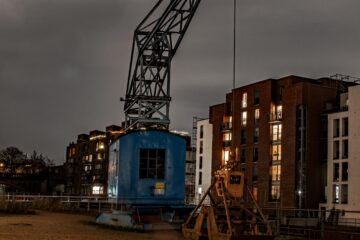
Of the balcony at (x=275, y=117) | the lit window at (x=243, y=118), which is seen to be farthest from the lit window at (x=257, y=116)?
the balcony at (x=275, y=117)

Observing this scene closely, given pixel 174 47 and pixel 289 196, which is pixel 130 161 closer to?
pixel 174 47

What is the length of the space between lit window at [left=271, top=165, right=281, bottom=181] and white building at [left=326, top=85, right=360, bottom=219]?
6.17 m

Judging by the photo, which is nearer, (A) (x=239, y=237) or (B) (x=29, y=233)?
(A) (x=239, y=237)

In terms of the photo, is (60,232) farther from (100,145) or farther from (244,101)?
Result: (100,145)

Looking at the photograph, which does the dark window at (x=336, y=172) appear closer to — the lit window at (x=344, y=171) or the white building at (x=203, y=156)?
the lit window at (x=344, y=171)

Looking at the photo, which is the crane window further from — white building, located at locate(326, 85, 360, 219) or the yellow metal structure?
white building, located at locate(326, 85, 360, 219)

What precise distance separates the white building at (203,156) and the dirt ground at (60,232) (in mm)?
60618

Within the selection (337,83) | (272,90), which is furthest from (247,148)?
(337,83)

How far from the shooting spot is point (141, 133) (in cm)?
3081

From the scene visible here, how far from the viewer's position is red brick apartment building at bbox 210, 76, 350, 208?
6581 cm

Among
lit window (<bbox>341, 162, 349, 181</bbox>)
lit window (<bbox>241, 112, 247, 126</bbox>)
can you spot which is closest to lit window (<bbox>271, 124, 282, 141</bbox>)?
Result: lit window (<bbox>241, 112, 247, 126</bbox>)

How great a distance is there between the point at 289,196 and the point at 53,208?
36.3 metres

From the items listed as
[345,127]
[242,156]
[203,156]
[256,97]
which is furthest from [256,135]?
[203,156]

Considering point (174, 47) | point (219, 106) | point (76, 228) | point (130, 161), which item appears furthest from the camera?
point (219, 106)
